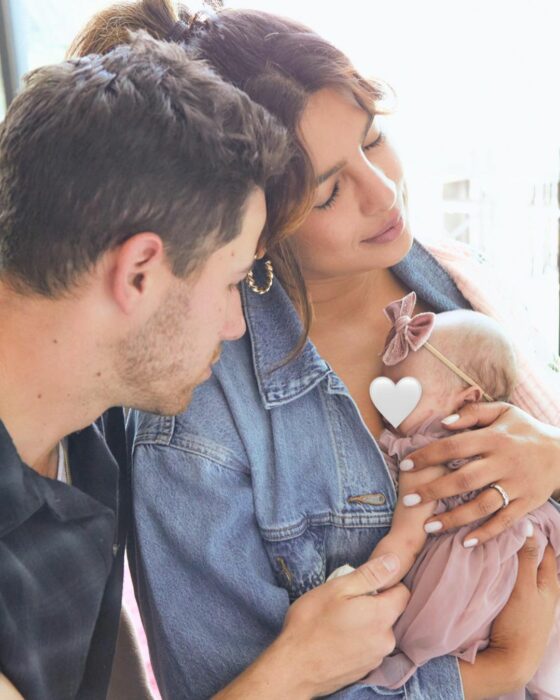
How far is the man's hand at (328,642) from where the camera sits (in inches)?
50.0

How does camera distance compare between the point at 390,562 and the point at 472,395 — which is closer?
the point at 390,562

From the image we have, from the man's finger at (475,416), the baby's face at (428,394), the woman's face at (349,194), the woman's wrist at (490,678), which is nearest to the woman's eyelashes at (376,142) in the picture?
the woman's face at (349,194)

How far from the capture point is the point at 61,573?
49.9 inches

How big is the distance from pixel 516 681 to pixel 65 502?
0.78 m

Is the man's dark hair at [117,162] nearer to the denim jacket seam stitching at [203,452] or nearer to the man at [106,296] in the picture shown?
the man at [106,296]

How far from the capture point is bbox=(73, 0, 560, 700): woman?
4.50 feet

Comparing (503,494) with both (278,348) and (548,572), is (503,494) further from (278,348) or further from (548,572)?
(278,348)

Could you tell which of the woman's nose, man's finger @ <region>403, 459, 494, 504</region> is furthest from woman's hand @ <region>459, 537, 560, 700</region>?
the woman's nose

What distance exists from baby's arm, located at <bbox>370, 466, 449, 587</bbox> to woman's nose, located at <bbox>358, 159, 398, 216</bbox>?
1.51ft

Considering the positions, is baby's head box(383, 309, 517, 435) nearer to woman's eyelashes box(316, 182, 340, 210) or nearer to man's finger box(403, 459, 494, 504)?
man's finger box(403, 459, 494, 504)

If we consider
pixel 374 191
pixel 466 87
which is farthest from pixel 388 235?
pixel 466 87

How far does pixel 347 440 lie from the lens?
149 cm

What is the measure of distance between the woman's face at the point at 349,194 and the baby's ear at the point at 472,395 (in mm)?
270

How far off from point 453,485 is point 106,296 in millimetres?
663
